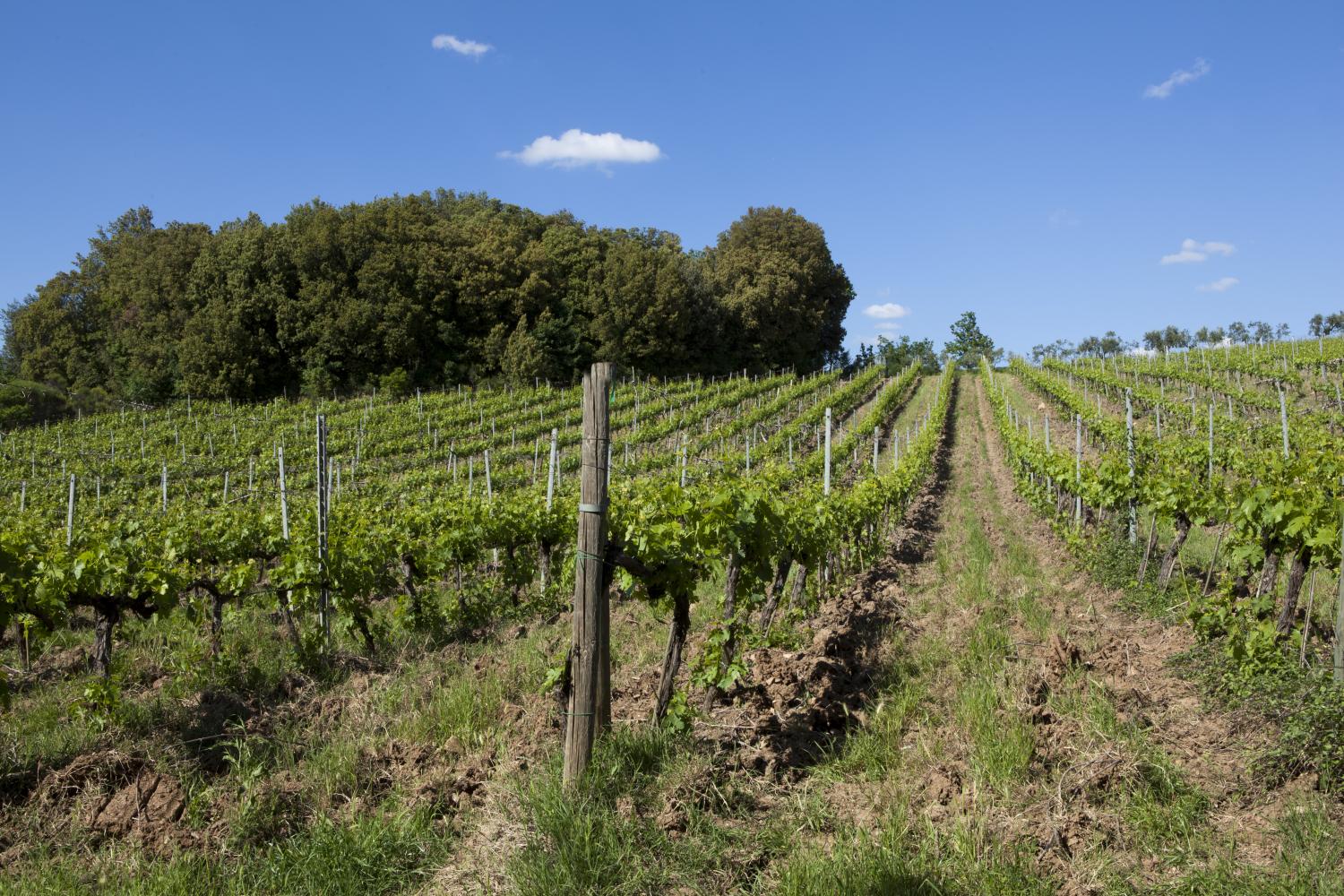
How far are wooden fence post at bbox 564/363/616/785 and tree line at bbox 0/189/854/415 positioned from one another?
1478 inches

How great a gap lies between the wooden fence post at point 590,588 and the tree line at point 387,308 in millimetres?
37538

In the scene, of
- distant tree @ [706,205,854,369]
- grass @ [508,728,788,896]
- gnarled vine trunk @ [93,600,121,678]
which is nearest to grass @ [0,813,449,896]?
grass @ [508,728,788,896]

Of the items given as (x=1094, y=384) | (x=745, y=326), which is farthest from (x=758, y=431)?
(x=745, y=326)

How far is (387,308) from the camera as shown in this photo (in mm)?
41219

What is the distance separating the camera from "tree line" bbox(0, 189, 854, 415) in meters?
40.5

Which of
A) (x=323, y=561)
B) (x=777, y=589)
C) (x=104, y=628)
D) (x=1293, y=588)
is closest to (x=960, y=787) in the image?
(x=1293, y=588)

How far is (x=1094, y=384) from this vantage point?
114 feet

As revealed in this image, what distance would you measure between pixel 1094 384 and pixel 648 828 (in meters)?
36.5

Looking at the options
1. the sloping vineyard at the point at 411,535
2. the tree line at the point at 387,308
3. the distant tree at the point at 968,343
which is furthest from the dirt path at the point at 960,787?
the distant tree at the point at 968,343

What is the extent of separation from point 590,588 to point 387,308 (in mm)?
40582

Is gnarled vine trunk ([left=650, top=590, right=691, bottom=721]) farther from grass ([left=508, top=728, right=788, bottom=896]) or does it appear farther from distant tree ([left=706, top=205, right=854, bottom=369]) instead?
distant tree ([left=706, top=205, right=854, bottom=369])

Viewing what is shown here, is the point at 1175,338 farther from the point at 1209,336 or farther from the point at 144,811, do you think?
the point at 144,811

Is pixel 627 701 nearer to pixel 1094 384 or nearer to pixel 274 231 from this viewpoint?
pixel 1094 384

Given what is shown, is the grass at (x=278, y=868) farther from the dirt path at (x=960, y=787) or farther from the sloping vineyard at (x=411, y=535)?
the sloping vineyard at (x=411, y=535)
